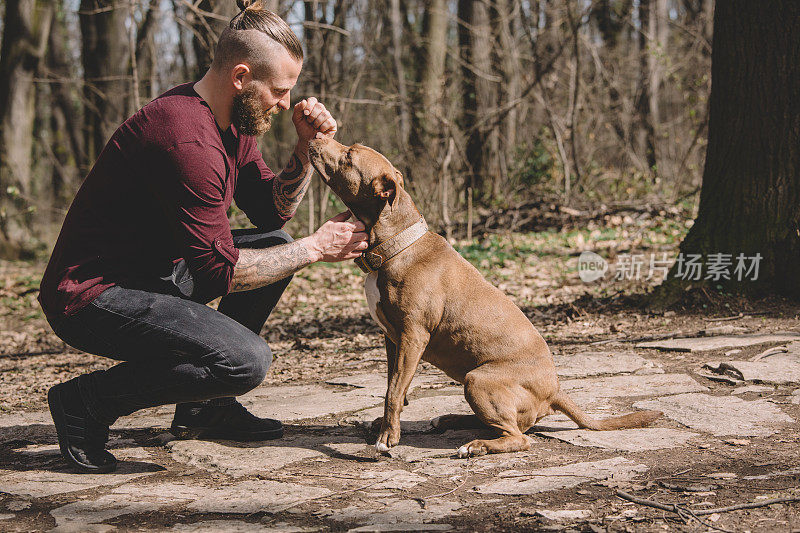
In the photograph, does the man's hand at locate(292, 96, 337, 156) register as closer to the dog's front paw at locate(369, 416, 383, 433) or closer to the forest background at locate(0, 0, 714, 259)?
the dog's front paw at locate(369, 416, 383, 433)

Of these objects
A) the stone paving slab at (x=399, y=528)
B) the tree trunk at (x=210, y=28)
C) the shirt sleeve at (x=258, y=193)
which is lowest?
the stone paving slab at (x=399, y=528)

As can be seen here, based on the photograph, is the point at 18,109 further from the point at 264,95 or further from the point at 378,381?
the point at 264,95

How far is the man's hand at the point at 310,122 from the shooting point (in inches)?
162

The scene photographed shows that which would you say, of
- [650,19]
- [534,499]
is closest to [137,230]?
[534,499]

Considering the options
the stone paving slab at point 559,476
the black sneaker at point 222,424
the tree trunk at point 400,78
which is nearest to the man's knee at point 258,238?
the black sneaker at point 222,424

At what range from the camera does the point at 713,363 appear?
16.5 ft

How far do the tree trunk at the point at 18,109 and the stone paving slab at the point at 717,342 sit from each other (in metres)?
11.4

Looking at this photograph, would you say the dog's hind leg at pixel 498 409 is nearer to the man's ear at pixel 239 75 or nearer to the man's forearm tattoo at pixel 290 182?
the man's forearm tattoo at pixel 290 182

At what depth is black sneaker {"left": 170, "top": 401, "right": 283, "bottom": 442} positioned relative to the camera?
157 inches

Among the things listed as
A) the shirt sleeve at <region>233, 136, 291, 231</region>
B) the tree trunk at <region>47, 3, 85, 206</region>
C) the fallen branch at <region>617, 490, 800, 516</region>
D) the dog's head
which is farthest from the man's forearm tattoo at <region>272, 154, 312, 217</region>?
the tree trunk at <region>47, 3, 85, 206</region>

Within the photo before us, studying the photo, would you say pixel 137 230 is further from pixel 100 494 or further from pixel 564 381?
pixel 564 381

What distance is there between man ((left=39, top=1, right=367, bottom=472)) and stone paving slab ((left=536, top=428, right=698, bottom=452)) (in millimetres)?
1507

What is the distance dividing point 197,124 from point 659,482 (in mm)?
2541

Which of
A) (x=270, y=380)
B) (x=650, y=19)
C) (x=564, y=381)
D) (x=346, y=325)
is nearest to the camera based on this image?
(x=564, y=381)
